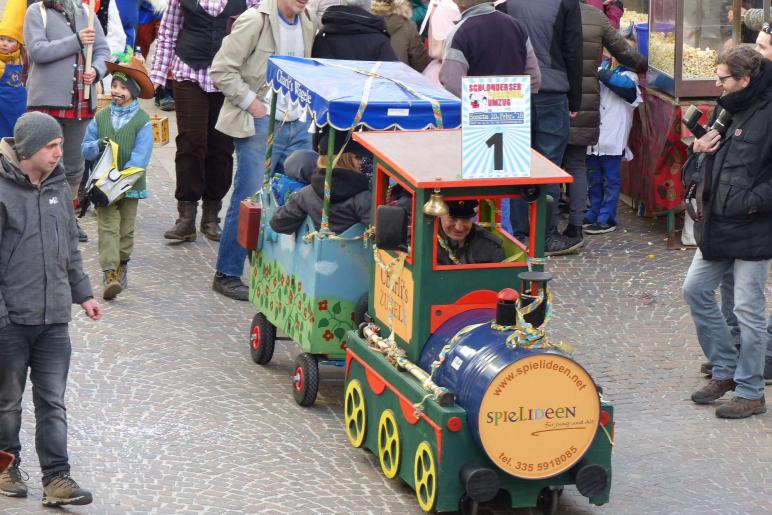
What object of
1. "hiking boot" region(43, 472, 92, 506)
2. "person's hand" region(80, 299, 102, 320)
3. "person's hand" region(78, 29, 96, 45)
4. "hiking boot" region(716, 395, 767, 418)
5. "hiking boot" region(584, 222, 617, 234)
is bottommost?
"hiking boot" region(584, 222, 617, 234)

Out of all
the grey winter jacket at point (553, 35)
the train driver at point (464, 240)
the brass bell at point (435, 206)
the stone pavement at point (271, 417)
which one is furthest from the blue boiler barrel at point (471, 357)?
the grey winter jacket at point (553, 35)

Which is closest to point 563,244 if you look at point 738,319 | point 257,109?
point 257,109

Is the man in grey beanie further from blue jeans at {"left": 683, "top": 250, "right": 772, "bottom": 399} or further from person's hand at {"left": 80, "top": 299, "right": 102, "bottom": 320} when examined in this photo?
blue jeans at {"left": 683, "top": 250, "right": 772, "bottom": 399}

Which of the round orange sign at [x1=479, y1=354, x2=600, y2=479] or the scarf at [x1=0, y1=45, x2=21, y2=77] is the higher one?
the scarf at [x1=0, y1=45, x2=21, y2=77]

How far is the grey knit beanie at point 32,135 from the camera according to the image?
20.7 ft

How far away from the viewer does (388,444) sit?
6.88 metres

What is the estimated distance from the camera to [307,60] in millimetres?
8680

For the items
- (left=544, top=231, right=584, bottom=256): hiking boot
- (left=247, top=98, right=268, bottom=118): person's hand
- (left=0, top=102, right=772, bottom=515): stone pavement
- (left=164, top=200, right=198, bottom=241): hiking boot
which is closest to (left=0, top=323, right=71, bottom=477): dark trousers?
(left=0, top=102, right=772, bottom=515): stone pavement

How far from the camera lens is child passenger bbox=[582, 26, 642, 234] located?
11.6 metres

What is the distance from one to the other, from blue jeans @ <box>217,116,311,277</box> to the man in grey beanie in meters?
3.13

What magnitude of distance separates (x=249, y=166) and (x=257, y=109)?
43 centimetres

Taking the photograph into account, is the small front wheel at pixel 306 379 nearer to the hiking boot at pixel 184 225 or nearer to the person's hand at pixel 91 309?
the person's hand at pixel 91 309

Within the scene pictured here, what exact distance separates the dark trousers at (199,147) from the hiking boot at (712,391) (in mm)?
4362

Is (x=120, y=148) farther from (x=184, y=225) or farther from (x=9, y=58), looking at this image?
(x=9, y=58)
